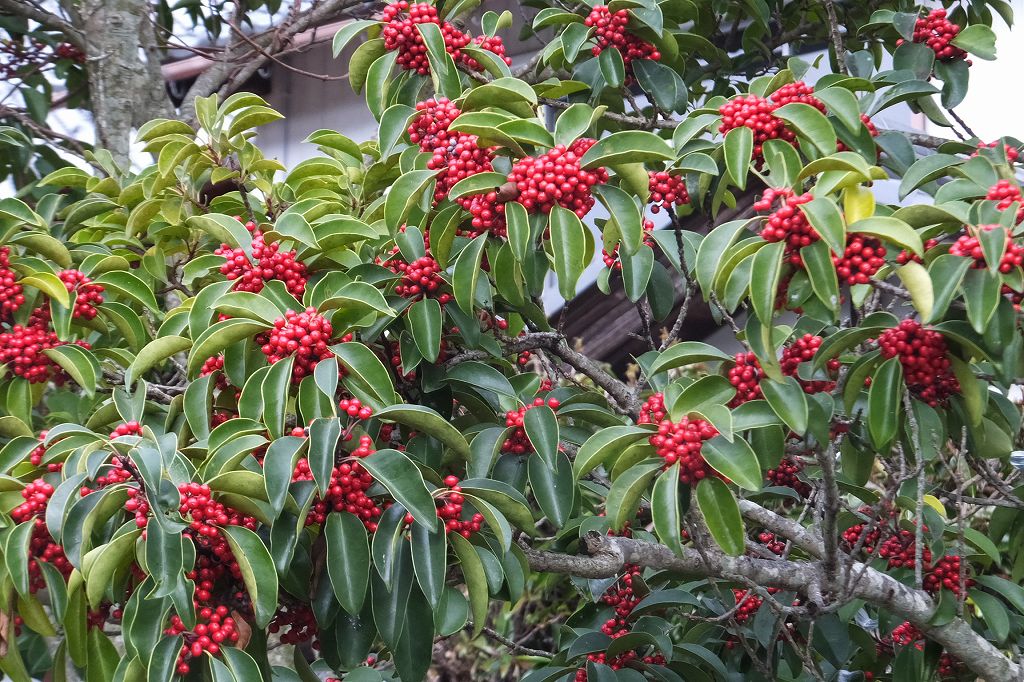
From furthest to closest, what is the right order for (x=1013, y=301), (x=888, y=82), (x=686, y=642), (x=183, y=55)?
(x=183, y=55)
(x=686, y=642)
(x=888, y=82)
(x=1013, y=301)

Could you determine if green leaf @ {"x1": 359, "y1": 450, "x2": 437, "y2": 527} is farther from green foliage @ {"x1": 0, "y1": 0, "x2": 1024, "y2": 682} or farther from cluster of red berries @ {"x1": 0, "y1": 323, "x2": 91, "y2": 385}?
cluster of red berries @ {"x1": 0, "y1": 323, "x2": 91, "y2": 385}

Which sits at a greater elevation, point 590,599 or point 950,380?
point 950,380

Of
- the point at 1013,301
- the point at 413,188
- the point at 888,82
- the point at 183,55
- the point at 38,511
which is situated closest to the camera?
the point at 1013,301

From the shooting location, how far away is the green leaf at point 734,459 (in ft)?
5.22

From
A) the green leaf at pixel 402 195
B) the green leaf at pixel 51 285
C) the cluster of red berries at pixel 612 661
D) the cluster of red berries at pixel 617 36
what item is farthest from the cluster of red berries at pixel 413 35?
the cluster of red berries at pixel 612 661

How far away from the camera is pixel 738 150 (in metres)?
1.89

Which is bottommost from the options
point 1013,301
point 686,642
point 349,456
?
point 686,642

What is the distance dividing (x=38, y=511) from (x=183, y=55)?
5422 millimetres

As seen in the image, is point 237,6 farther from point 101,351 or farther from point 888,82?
point 888,82

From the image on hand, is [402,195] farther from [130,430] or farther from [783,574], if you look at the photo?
[783,574]

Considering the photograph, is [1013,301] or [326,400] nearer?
[1013,301]

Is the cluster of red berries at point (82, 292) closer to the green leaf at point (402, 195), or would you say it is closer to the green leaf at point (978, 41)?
the green leaf at point (402, 195)

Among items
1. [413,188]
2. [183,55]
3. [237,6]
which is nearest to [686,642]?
[413,188]

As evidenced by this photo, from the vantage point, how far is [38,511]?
1.77m
